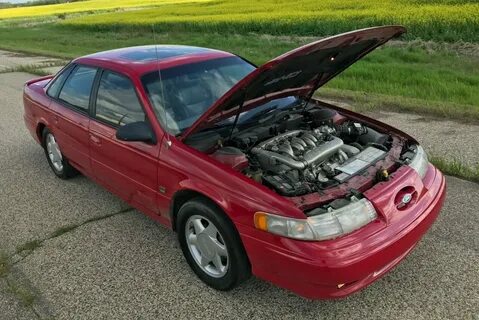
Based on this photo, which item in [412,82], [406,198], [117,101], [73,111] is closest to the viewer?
[406,198]

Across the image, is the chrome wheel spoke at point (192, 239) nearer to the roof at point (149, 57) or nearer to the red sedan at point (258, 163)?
the red sedan at point (258, 163)

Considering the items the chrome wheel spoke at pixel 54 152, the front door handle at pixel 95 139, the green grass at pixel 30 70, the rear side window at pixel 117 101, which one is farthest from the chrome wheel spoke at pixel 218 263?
the green grass at pixel 30 70

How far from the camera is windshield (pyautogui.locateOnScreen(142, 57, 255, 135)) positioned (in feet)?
12.0

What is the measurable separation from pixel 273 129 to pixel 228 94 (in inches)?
30.9

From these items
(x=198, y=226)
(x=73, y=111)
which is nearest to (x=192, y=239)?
(x=198, y=226)

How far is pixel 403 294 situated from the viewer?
312 cm

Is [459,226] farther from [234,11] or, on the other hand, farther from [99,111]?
[234,11]

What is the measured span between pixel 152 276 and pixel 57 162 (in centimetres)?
256

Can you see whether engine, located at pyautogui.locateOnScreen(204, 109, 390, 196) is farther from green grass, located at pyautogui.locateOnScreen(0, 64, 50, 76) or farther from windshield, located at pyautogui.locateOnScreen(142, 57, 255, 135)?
green grass, located at pyautogui.locateOnScreen(0, 64, 50, 76)

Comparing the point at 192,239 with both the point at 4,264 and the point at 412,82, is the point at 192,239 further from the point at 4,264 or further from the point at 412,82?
the point at 412,82

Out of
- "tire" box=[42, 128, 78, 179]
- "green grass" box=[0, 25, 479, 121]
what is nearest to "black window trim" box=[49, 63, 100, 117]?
"tire" box=[42, 128, 78, 179]

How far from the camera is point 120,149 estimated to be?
3908mm

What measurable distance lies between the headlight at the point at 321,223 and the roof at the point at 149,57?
1.84m

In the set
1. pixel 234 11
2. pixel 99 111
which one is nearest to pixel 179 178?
pixel 99 111
